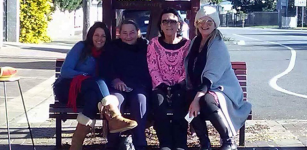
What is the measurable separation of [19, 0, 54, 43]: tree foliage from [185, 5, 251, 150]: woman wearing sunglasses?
18567mm

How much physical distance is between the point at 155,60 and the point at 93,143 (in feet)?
4.36

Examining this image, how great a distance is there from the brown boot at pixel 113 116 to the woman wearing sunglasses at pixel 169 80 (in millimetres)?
384

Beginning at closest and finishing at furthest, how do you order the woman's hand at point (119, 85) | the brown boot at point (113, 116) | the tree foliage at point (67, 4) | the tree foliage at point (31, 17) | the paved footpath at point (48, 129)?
the brown boot at point (113, 116)
the woman's hand at point (119, 85)
the paved footpath at point (48, 129)
the tree foliage at point (31, 17)
the tree foliage at point (67, 4)

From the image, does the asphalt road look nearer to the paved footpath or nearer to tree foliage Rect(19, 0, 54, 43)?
the paved footpath

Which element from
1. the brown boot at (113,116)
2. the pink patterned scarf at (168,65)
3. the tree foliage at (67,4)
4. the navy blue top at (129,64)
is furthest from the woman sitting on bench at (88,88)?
the tree foliage at (67,4)

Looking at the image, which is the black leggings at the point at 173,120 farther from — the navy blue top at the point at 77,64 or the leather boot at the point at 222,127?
the navy blue top at the point at 77,64

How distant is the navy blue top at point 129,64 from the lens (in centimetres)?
601

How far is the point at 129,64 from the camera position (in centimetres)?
604

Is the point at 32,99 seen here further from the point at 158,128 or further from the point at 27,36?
the point at 27,36

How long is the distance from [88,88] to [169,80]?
32.1 inches

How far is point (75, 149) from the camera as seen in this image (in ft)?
18.7

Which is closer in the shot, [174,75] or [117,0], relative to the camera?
[174,75]

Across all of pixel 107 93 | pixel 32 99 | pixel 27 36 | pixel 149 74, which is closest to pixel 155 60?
pixel 149 74

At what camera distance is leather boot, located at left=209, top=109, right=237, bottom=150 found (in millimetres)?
5488
